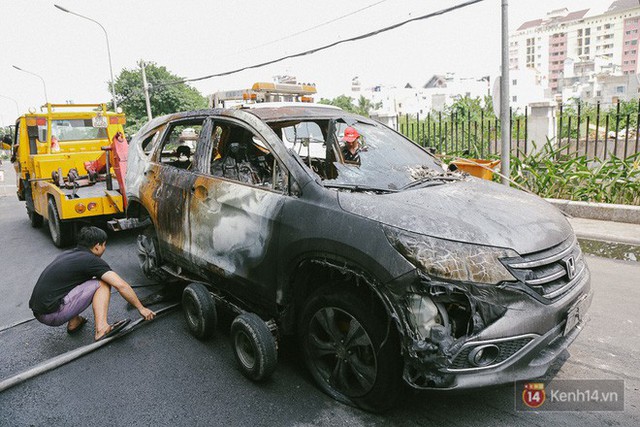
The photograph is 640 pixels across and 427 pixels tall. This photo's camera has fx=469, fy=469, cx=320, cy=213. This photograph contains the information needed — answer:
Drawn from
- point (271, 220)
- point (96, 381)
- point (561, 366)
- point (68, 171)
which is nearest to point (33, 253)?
point (68, 171)

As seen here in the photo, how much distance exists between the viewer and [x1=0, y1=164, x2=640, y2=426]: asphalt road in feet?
9.52

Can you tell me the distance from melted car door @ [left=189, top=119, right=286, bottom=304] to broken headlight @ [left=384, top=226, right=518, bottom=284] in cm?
103

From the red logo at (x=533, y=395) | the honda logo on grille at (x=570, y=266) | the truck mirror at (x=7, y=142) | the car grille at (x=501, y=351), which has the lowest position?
the red logo at (x=533, y=395)

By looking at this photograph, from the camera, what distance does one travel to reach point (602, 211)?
7.16m

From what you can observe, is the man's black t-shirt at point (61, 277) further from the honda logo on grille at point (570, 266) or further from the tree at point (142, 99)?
the tree at point (142, 99)

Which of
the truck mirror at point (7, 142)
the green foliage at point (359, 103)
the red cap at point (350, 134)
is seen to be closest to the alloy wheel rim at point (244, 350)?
the red cap at point (350, 134)

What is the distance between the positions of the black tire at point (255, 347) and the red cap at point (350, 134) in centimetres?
162

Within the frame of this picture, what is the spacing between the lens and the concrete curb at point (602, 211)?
6898mm

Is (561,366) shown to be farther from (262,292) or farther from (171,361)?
(171,361)

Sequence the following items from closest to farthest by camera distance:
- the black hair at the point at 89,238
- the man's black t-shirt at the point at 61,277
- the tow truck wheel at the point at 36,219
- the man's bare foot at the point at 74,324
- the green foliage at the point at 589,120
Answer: the man's black t-shirt at the point at 61,277
the black hair at the point at 89,238
the man's bare foot at the point at 74,324
the green foliage at the point at 589,120
the tow truck wheel at the point at 36,219

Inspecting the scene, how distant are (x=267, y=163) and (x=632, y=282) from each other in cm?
412

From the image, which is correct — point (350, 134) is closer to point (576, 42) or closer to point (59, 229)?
point (59, 229)

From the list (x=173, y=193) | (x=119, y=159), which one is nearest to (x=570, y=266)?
(x=173, y=193)

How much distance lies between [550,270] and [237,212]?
2122mm
